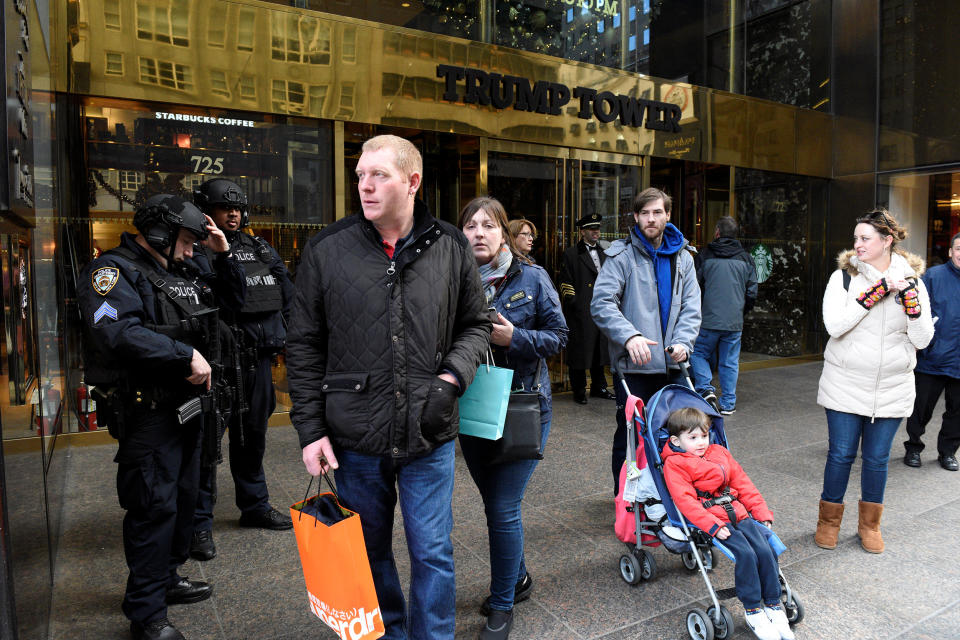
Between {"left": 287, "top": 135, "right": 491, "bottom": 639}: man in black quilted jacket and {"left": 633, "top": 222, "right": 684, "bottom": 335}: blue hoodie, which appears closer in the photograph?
{"left": 287, "top": 135, "right": 491, "bottom": 639}: man in black quilted jacket

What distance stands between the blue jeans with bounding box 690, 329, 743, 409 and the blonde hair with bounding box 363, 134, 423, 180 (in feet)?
19.0

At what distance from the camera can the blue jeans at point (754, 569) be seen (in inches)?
116

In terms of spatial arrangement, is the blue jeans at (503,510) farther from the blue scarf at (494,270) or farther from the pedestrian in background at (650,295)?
the pedestrian in background at (650,295)

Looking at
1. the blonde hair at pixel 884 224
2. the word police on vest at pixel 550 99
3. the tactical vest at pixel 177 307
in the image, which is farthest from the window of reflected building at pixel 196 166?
the blonde hair at pixel 884 224

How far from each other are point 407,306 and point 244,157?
5.04 metres

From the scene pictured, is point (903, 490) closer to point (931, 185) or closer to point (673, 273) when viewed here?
point (673, 273)

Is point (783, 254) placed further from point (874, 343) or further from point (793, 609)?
point (793, 609)

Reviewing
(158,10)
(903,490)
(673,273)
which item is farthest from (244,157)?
(903,490)

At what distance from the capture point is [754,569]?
9.67 feet

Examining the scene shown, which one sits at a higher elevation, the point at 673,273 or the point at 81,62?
the point at 81,62

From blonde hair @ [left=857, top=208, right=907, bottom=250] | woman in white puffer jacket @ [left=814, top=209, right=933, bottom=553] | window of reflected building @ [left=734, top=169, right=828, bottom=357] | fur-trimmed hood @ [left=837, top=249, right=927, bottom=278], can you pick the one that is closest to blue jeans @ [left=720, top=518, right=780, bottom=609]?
woman in white puffer jacket @ [left=814, top=209, right=933, bottom=553]

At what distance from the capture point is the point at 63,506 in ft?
15.1

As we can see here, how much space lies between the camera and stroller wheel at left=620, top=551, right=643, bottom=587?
139 inches

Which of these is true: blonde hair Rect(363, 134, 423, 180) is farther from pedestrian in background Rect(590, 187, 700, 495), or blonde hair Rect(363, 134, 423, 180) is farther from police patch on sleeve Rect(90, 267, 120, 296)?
pedestrian in background Rect(590, 187, 700, 495)
